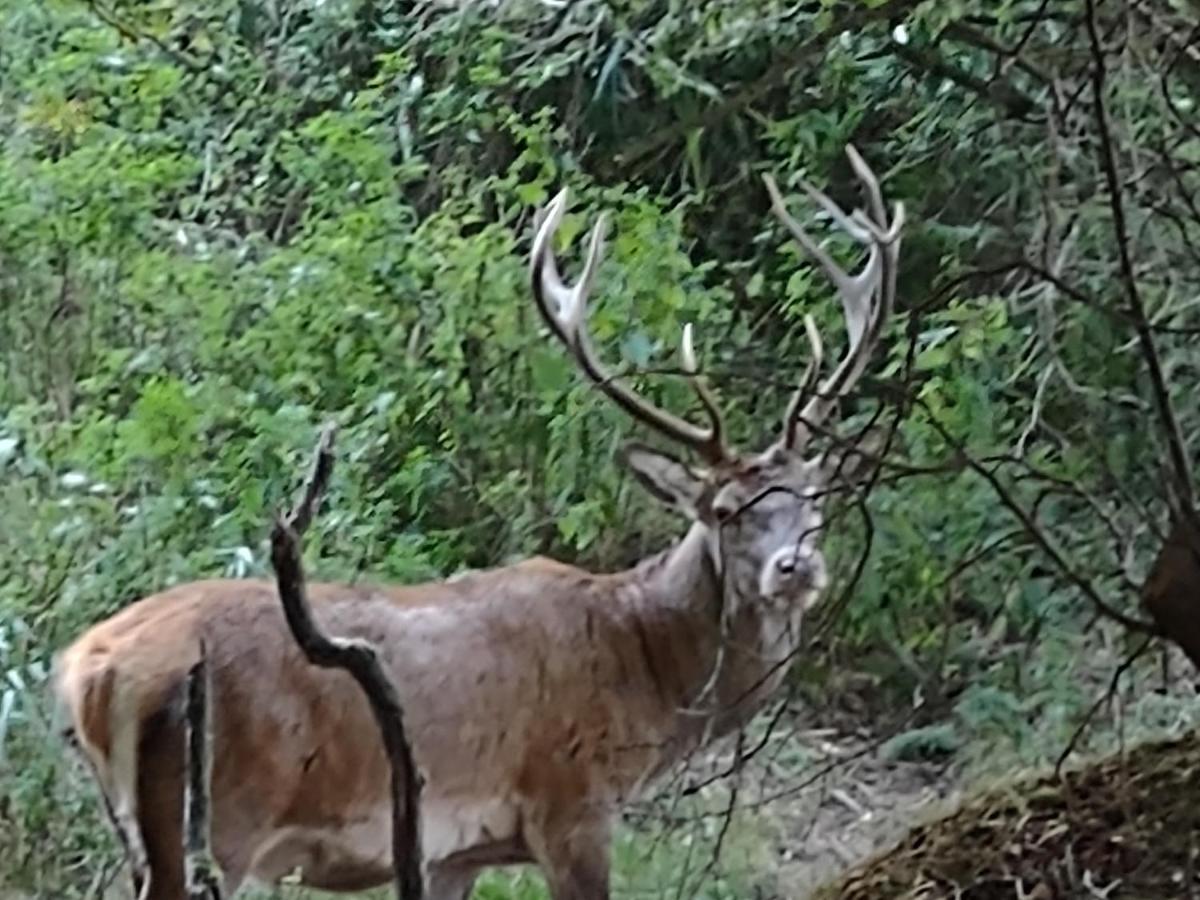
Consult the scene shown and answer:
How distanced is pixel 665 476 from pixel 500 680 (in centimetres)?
59

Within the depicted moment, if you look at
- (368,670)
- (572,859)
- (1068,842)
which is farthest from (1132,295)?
(572,859)

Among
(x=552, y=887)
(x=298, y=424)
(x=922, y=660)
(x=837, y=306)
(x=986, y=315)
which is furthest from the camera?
(x=922, y=660)

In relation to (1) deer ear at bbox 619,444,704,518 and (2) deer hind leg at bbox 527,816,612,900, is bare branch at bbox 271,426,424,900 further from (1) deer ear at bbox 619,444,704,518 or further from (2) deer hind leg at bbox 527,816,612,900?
(1) deer ear at bbox 619,444,704,518

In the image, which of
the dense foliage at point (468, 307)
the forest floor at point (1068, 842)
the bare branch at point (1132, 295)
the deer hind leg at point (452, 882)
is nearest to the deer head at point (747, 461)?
the dense foliage at point (468, 307)

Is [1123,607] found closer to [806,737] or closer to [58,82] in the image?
[806,737]

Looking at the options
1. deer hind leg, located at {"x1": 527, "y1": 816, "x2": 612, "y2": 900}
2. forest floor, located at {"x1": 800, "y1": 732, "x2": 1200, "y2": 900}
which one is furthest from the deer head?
forest floor, located at {"x1": 800, "y1": 732, "x2": 1200, "y2": 900}

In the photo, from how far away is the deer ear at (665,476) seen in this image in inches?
178

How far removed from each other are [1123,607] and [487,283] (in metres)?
2.08

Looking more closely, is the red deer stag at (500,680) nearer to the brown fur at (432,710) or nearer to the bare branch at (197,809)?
the brown fur at (432,710)

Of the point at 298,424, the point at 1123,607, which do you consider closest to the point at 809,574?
the point at 1123,607

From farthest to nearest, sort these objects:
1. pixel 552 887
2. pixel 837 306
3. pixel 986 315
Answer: pixel 837 306 → pixel 986 315 → pixel 552 887

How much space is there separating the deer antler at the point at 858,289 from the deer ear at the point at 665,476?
23 cm

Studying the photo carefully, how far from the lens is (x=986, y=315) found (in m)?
4.62

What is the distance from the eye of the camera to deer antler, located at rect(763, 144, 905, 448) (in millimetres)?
4457
